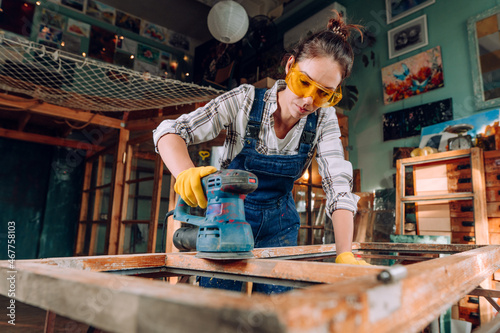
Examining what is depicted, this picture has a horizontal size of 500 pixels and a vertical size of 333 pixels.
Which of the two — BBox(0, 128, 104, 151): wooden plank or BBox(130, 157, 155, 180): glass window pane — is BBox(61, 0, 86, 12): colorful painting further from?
BBox(130, 157, 155, 180): glass window pane

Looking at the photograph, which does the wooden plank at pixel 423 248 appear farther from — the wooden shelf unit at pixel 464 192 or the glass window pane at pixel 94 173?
the glass window pane at pixel 94 173

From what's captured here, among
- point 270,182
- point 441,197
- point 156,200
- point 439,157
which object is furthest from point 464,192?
point 156,200

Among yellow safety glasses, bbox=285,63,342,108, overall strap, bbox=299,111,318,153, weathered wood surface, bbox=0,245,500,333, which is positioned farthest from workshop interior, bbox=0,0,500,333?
A: yellow safety glasses, bbox=285,63,342,108

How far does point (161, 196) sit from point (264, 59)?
3165 millimetres

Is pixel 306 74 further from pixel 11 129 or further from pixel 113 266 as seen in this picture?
pixel 11 129

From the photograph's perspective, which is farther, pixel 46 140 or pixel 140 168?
pixel 46 140

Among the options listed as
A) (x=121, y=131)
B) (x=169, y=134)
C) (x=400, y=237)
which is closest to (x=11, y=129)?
(x=121, y=131)

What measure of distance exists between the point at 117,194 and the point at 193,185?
3.09 metres

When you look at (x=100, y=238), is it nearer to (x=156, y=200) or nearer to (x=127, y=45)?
(x=156, y=200)

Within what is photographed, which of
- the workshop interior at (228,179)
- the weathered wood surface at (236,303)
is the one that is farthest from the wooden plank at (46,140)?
the weathered wood surface at (236,303)

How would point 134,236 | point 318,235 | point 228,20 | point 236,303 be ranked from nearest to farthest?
1. point 236,303
2. point 228,20
3. point 134,236
4. point 318,235

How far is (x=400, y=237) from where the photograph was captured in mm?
2629

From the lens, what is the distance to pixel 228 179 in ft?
2.51

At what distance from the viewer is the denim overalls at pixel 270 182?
1.27 metres
